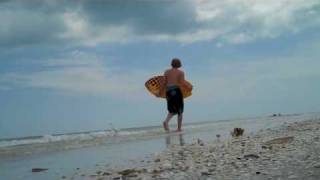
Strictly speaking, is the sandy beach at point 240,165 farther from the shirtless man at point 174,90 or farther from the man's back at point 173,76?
the man's back at point 173,76

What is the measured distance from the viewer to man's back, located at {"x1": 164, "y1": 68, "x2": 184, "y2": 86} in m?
15.2

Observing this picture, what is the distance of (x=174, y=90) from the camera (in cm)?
1527

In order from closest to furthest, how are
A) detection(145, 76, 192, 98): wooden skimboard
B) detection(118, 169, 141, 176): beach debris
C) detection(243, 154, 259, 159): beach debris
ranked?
1. detection(118, 169, 141, 176): beach debris
2. detection(243, 154, 259, 159): beach debris
3. detection(145, 76, 192, 98): wooden skimboard

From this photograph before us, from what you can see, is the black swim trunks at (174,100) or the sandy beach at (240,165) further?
the black swim trunks at (174,100)

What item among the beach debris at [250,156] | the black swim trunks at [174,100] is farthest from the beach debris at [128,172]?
the black swim trunks at [174,100]

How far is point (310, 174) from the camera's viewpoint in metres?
5.16

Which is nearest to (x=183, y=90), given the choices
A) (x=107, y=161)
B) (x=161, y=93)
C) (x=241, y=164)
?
(x=161, y=93)

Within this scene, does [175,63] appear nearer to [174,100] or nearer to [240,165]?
[174,100]

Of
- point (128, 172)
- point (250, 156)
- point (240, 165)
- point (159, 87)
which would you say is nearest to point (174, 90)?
point (159, 87)

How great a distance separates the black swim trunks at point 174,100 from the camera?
1515cm

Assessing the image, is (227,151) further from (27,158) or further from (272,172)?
(27,158)

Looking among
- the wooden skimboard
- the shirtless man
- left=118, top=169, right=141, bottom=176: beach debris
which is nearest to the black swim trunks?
the shirtless man

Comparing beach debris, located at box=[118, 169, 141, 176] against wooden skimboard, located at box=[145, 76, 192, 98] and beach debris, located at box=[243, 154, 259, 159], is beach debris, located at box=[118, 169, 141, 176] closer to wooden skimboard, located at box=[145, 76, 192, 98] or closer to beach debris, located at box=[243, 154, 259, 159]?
beach debris, located at box=[243, 154, 259, 159]

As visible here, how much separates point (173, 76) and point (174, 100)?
2.24ft
